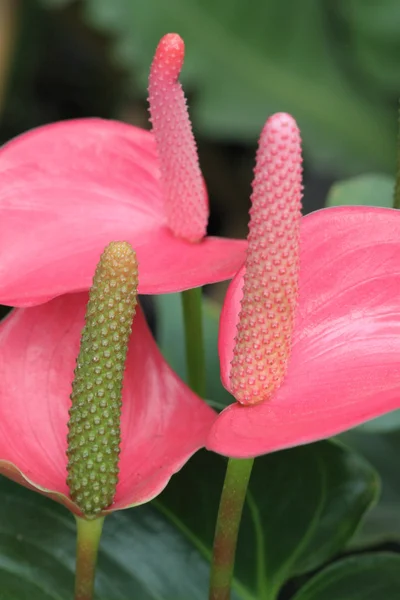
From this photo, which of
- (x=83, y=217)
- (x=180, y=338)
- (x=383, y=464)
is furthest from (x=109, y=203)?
(x=383, y=464)

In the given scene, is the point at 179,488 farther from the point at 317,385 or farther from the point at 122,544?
the point at 317,385

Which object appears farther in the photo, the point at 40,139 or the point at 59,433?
the point at 40,139

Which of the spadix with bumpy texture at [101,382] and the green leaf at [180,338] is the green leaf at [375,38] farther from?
the spadix with bumpy texture at [101,382]

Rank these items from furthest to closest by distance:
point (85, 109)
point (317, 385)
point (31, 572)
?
point (85, 109) < point (31, 572) < point (317, 385)

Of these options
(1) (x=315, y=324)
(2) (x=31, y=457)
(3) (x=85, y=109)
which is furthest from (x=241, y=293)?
(3) (x=85, y=109)

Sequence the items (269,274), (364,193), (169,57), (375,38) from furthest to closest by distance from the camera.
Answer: (375,38) < (364,193) < (169,57) < (269,274)

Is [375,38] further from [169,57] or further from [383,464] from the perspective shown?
[169,57]
